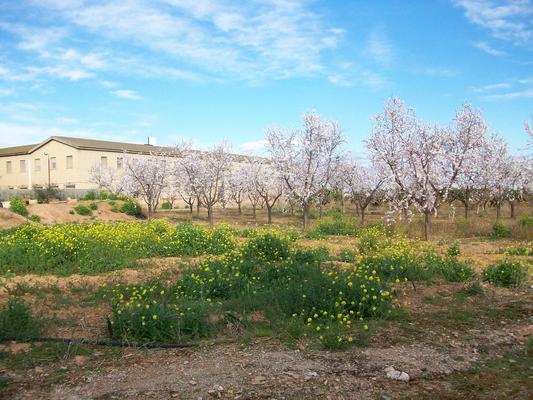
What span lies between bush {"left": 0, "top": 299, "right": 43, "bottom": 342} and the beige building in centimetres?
4008

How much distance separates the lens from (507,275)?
25.3 ft

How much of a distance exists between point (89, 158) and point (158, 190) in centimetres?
1766

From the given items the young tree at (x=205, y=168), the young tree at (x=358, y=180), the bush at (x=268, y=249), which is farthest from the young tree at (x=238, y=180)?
the bush at (x=268, y=249)

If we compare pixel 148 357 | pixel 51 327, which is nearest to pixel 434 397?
pixel 148 357

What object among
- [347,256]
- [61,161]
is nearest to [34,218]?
[347,256]

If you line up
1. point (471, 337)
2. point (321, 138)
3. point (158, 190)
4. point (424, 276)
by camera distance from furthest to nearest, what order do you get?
point (158, 190) < point (321, 138) < point (424, 276) < point (471, 337)

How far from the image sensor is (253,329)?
5348 mm

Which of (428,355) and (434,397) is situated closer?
(434,397)

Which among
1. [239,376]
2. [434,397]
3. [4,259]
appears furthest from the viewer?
[4,259]

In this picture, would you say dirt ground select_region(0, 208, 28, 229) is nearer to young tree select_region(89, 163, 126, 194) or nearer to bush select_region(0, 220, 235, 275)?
bush select_region(0, 220, 235, 275)

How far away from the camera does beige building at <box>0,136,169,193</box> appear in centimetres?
4684

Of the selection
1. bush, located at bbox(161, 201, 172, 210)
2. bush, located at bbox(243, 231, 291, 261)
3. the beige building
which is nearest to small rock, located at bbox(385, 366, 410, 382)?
bush, located at bbox(243, 231, 291, 261)

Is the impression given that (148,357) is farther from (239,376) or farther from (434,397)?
(434,397)

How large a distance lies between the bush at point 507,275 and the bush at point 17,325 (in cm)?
669
